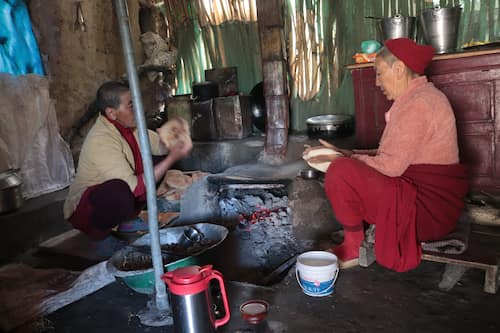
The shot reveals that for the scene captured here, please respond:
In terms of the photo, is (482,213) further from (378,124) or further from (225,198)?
(225,198)

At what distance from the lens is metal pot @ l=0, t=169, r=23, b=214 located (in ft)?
13.9

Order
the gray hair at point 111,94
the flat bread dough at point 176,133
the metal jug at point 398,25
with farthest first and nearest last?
the metal jug at point 398,25
the gray hair at point 111,94
the flat bread dough at point 176,133

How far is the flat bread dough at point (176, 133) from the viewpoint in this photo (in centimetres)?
346

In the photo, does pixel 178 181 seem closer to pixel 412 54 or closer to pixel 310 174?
pixel 310 174

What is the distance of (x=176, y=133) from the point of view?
11.5 feet

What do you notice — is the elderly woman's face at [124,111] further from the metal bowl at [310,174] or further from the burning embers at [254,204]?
the metal bowl at [310,174]

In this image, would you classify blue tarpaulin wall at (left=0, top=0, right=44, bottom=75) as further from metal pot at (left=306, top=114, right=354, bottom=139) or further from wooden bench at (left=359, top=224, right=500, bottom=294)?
wooden bench at (left=359, top=224, right=500, bottom=294)

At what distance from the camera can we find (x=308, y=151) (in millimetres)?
3031

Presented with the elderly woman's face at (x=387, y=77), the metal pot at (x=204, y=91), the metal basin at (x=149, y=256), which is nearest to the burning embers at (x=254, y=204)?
the metal basin at (x=149, y=256)

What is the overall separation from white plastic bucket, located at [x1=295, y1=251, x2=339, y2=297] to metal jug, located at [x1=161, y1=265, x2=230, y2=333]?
74cm

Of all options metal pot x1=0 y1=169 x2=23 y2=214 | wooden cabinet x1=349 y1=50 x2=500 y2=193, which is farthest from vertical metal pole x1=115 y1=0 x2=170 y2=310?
wooden cabinet x1=349 y1=50 x2=500 y2=193

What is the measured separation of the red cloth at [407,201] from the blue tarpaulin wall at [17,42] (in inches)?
179

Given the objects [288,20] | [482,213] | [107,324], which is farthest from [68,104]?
[482,213]

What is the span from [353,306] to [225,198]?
3059mm
